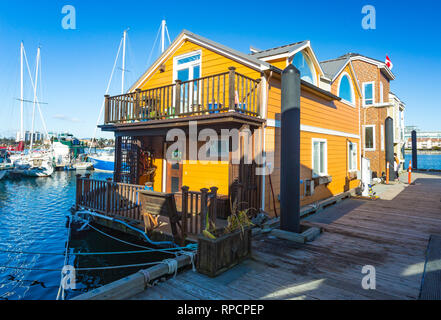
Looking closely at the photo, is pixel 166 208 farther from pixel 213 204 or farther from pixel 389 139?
pixel 389 139

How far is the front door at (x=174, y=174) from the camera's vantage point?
946 cm

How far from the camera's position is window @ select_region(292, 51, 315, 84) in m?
9.11

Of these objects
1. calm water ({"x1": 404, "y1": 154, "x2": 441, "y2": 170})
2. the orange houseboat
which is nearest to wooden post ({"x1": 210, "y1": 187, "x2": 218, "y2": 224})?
the orange houseboat

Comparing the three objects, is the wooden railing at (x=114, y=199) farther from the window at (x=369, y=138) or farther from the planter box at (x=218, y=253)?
the window at (x=369, y=138)

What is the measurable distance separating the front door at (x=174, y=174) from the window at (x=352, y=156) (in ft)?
30.4

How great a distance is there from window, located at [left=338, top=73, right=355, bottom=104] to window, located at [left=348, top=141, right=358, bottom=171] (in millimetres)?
2382

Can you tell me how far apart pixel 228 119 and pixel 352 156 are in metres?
10.5

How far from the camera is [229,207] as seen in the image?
23.5 feet

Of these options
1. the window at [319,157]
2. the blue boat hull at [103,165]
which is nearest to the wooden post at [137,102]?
the window at [319,157]

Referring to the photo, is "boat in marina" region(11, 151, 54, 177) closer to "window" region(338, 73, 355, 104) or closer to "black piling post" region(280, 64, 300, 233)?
"window" region(338, 73, 355, 104)

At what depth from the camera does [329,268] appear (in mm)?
4195

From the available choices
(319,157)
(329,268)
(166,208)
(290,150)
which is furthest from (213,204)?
(319,157)
